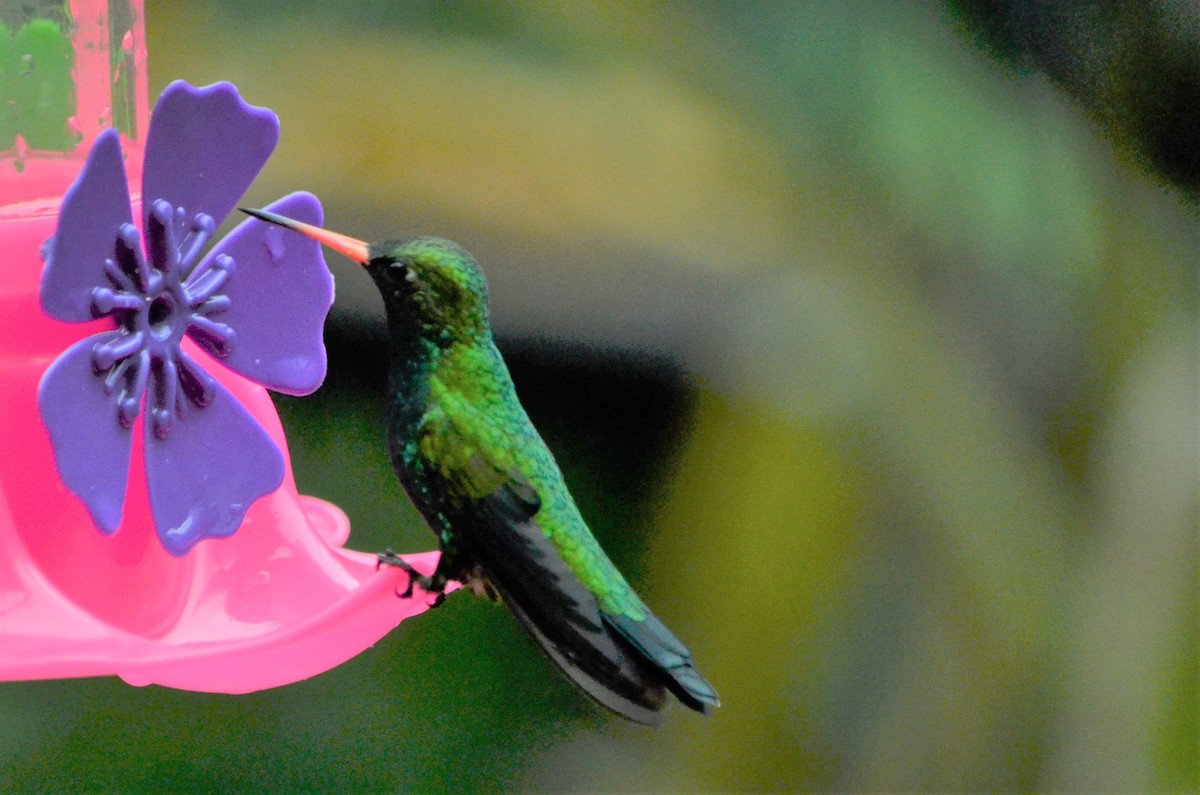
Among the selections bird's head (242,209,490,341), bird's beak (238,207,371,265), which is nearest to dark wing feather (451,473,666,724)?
bird's head (242,209,490,341)

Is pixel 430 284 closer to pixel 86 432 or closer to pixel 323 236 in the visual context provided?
pixel 323 236

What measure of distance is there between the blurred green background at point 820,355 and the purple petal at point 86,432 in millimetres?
1703

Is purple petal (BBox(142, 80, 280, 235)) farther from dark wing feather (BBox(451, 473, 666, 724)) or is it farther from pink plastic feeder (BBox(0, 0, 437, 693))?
dark wing feather (BBox(451, 473, 666, 724))

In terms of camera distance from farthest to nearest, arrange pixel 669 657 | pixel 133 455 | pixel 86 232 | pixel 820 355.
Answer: pixel 820 355, pixel 133 455, pixel 669 657, pixel 86 232

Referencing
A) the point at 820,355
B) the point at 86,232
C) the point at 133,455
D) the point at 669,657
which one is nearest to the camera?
the point at 86,232

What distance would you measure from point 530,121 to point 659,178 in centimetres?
35

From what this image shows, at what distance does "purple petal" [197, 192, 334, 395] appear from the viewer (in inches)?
55.4

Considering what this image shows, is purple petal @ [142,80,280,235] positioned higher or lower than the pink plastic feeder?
higher

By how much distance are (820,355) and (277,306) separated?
1.89 m

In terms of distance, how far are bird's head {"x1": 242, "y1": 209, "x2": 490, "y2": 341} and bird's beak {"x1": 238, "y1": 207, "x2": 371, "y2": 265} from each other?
2 centimetres

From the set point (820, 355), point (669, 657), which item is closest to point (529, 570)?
point (669, 657)

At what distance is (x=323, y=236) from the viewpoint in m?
1.18

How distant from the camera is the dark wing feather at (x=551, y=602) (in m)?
1.19

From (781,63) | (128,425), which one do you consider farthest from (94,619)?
(781,63)
